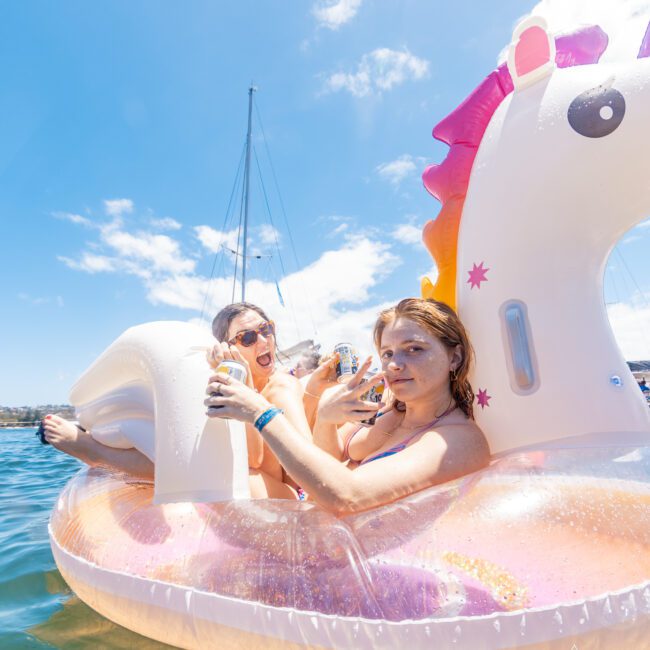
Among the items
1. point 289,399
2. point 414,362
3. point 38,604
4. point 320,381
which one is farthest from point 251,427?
point 38,604

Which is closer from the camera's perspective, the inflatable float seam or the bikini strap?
the inflatable float seam

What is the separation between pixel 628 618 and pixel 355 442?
3.39ft

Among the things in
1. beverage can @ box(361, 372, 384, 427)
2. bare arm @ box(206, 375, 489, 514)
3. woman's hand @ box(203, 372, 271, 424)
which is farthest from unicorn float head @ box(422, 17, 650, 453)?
woman's hand @ box(203, 372, 271, 424)

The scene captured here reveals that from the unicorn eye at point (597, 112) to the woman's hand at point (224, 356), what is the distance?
4.66 ft

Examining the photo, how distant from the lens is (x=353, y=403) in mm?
1601

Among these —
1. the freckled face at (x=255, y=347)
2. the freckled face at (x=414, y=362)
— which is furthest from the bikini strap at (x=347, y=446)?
the freckled face at (x=255, y=347)

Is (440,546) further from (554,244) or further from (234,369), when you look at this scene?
(554,244)

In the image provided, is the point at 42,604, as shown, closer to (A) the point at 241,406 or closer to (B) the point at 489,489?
(A) the point at 241,406

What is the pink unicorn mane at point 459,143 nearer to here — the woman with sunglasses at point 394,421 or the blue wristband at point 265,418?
the woman with sunglasses at point 394,421

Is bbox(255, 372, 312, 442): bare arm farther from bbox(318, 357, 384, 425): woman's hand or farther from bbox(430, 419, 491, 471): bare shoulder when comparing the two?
bbox(430, 419, 491, 471): bare shoulder

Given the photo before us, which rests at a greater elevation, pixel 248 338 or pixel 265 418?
pixel 248 338

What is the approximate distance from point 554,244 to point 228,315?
1595mm

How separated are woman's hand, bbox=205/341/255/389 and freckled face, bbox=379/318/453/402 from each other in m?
0.50

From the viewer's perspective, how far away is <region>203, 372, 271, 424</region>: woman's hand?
4.57 ft
